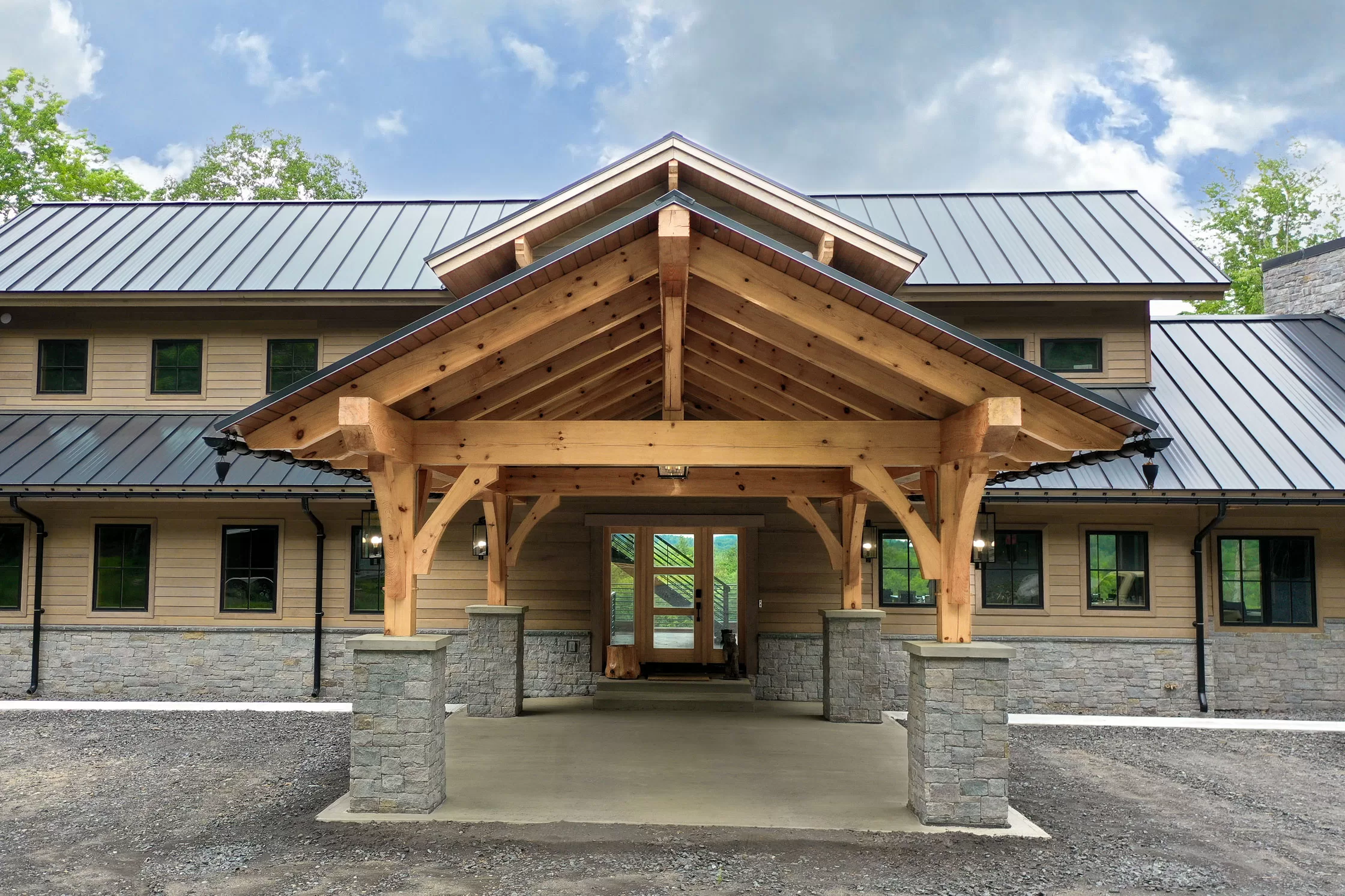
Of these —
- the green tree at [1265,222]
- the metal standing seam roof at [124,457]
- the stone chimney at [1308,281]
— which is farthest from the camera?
the green tree at [1265,222]

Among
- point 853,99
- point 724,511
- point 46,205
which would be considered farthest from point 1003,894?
point 853,99

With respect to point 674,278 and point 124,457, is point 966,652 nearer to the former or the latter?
point 674,278

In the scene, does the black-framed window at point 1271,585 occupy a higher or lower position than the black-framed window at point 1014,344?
lower

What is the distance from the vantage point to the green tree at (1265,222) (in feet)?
79.6

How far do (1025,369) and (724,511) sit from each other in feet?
20.1

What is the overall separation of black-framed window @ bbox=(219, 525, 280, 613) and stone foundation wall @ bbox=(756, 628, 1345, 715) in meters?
7.33

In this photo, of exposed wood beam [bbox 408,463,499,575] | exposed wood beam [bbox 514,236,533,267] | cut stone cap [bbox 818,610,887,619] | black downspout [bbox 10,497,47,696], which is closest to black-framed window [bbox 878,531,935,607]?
cut stone cap [bbox 818,610,887,619]

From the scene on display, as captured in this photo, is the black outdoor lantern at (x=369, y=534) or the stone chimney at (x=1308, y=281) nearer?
the black outdoor lantern at (x=369, y=534)

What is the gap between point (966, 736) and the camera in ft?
20.7

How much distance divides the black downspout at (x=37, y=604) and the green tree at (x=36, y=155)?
13.6 m

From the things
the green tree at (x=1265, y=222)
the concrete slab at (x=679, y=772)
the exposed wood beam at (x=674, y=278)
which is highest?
the green tree at (x=1265, y=222)

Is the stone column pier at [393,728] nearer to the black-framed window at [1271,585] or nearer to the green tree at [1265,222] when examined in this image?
the black-framed window at [1271,585]

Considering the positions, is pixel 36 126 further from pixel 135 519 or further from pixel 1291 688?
pixel 1291 688

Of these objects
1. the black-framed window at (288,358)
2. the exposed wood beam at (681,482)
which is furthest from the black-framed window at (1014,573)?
the black-framed window at (288,358)
